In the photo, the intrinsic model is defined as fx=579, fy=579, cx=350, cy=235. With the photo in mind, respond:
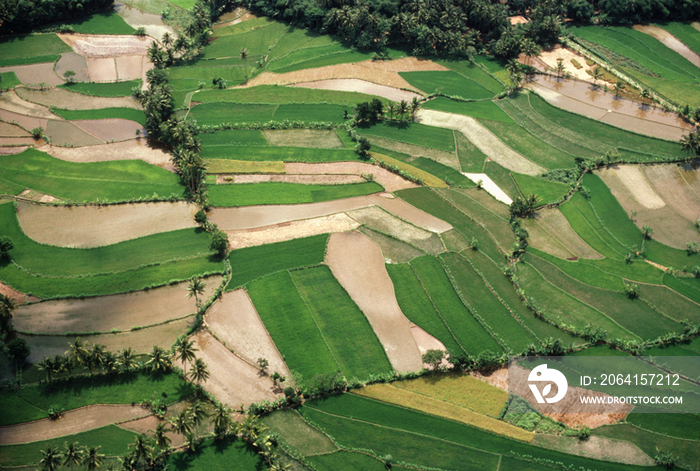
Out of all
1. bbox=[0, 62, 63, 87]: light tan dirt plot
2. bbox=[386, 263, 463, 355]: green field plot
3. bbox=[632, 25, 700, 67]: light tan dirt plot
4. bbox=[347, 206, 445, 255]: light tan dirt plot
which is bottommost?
bbox=[386, 263, 463, 355]: green field plot

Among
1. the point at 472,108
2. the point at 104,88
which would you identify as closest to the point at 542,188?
the point at 472,108

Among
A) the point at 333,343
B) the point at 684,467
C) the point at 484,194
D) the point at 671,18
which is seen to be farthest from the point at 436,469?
the point at 671,18

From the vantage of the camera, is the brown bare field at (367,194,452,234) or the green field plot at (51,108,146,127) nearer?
the brown bare field at (367,194,452,234)

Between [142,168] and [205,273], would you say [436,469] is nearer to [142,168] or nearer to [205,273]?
[205,273]

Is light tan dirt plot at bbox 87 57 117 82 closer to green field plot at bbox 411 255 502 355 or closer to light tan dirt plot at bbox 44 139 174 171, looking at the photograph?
light tan dirt plot at bbox 44 139 174 171

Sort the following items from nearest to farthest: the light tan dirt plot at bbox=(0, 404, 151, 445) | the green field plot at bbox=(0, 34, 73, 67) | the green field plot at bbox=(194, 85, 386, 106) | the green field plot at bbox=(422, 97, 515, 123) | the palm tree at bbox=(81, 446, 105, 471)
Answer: the palm tree at bbox=(81, 446, 105, 471) → the light tan dirt plot at bbox=(0, 404, 151, 445) → the green field plot at bbox=(422, 97, 515, 123) → the green field plot at bbox=(194, 85, 386, 106) → the green field plot at bbox=(0, 34, 73, 67)

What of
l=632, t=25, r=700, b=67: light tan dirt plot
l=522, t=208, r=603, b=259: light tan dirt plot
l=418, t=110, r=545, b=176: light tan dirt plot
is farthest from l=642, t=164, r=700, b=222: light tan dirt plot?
l=632, t=25, r=700, b=67: light tan dirt plot

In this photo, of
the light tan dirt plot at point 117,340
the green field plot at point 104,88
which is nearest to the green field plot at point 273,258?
the light tan dirt plot at point 117,340
